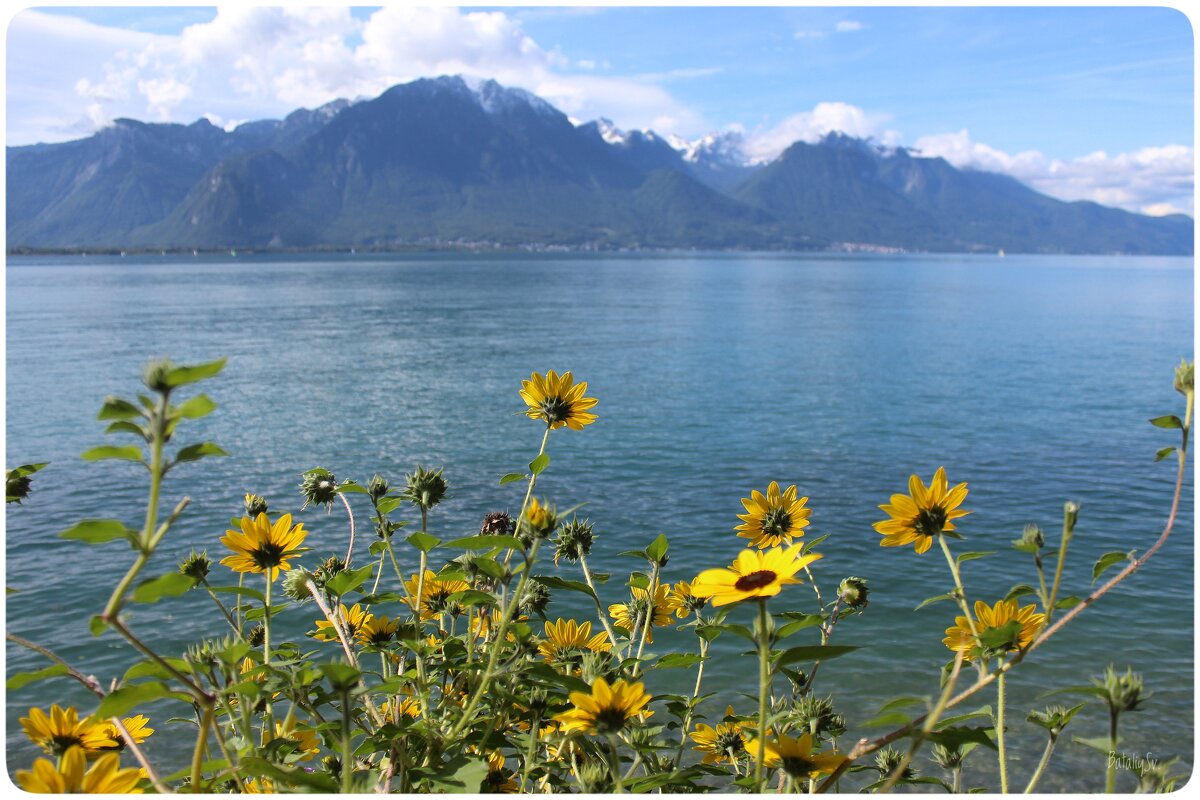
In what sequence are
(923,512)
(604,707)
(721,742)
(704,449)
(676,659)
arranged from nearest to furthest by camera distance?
(604,707) < (923,512) < (676,659) < (721,742) < (704,449)

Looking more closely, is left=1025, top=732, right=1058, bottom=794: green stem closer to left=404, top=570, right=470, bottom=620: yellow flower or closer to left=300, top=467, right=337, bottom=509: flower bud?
left=404, top=570, right=470, bottom=620: yellow flower

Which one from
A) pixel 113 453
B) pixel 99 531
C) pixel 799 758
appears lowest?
pixel 799 758

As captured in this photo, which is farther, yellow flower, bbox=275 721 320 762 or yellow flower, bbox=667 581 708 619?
yellow flower, bbox=667 581 708 619

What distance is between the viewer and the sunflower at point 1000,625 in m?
1.83

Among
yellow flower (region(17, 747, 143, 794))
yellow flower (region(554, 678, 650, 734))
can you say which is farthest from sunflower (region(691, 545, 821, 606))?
yellow flower (region(17, 747, 143, 794))

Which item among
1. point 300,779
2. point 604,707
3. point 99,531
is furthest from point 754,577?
point 99,531

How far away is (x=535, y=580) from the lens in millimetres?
2217

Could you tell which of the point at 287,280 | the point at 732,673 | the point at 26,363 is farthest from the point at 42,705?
the point at 287,280

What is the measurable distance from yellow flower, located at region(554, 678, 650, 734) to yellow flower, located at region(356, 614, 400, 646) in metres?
0.98

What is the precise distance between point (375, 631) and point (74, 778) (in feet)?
3.45

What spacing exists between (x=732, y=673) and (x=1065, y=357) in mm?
35241

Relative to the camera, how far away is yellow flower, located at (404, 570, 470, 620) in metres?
2.59

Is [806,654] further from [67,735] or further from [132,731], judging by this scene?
[132,731]

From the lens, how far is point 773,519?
2424 millimetres
